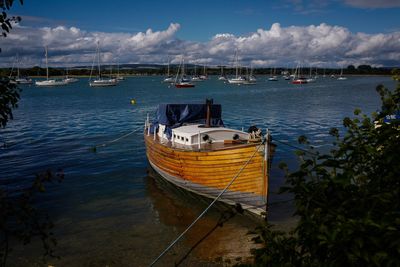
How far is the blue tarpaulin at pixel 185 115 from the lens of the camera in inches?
810

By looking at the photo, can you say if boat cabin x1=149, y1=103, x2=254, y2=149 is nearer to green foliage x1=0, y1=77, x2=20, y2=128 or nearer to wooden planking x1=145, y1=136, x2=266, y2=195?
wooden planking x1=145, y1=136, x2=266, y2=195

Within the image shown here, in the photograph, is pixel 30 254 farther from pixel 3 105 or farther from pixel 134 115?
pixel 134 115

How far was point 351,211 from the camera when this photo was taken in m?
3.99

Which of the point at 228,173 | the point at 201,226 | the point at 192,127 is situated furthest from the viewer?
the point at 192,127

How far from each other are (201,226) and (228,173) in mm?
2569

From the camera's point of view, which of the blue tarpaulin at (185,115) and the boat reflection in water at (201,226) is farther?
the blue tarpaulin at (185,115)

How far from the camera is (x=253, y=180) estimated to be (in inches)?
596

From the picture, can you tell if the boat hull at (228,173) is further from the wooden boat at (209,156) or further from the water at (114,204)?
the water at (114,204)

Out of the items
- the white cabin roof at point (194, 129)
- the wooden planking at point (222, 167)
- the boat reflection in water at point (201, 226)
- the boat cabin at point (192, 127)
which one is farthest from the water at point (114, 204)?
the white cabin roof at point (194, 129)

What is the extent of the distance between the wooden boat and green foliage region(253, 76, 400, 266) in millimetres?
8884

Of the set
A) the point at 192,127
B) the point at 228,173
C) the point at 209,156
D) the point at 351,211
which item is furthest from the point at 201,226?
the point at 351,211

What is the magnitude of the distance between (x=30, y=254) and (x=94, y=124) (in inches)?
1324

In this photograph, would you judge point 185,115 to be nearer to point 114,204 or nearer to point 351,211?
point 114,204

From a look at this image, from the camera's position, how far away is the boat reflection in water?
12.5 metres
